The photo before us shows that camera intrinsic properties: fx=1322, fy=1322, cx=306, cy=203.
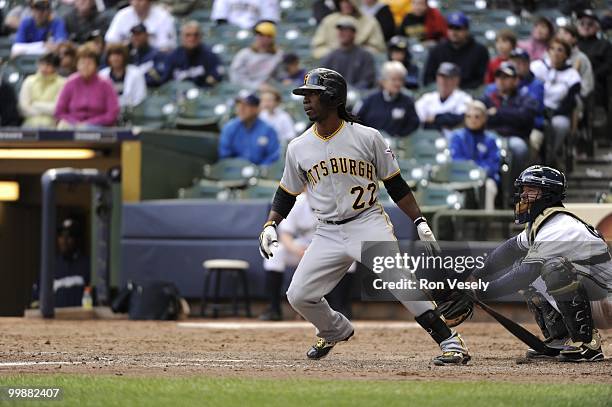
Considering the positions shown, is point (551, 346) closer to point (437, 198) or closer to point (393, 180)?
point (393, 180)

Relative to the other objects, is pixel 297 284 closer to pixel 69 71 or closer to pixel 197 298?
pixel 197 298

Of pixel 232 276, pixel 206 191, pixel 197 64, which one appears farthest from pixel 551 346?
pixel 197 64

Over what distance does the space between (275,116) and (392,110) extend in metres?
1.37

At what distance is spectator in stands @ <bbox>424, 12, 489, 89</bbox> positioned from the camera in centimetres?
1487

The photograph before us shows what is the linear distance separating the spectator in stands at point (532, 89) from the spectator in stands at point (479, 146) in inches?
17.8

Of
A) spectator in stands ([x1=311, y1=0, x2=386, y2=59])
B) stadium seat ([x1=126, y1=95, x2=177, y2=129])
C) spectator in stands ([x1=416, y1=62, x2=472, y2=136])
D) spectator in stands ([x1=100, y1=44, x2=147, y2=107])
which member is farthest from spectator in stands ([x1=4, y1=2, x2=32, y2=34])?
spectator in stands ([x1=416, y1=62, x2=472, y2=136])

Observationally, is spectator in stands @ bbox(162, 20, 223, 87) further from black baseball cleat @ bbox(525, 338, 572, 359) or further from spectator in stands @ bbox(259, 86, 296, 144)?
black baseball cleat @ bbox(525, 338, 572, 359)

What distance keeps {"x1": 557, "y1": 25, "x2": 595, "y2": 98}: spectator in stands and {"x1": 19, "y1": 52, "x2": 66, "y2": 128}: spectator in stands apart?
5743 millimetres

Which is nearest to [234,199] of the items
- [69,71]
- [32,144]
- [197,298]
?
[197,298]

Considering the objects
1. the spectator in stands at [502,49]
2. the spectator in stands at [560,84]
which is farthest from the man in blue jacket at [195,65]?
the spectator in stands at [560,84]

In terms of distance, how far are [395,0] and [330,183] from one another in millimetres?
9622

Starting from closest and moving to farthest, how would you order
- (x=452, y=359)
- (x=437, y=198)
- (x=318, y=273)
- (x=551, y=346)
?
(x=452, y=359), (x=318, y=273), (x=551, y=346), (x=437, y=198)

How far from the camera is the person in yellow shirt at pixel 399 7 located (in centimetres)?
1670

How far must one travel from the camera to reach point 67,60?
16.0 metres
